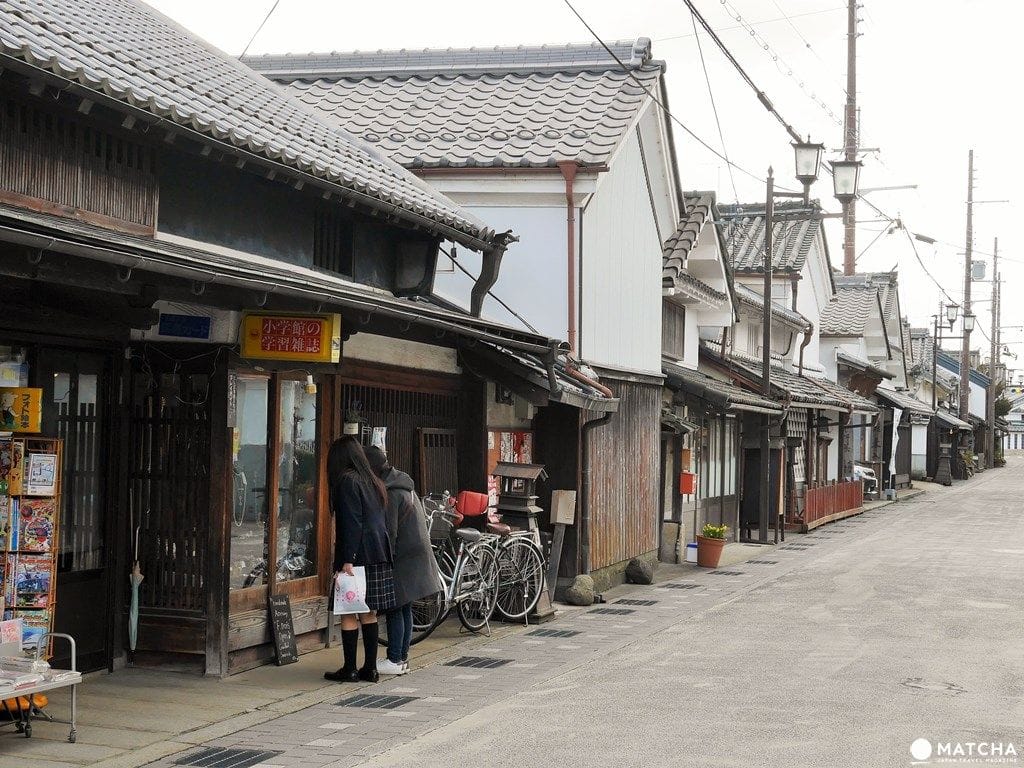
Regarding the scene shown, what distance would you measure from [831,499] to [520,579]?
2199 centimetres

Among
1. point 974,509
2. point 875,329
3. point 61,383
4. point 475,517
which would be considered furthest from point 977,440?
point 61,383

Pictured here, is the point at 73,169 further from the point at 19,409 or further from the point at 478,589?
the point at 478,589

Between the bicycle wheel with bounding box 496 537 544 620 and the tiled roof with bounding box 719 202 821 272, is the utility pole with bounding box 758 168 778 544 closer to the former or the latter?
the tiled roof with bounding box 719 202 821 272

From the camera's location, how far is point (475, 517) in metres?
15.0

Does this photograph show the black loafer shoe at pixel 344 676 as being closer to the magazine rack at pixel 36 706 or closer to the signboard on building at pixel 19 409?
the magazine rack at pixel 36 706

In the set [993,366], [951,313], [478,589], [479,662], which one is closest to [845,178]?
[478,589]

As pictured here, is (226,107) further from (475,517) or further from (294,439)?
(475,517)

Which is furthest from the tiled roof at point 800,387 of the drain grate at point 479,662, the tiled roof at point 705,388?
the drain grate at point 479,662

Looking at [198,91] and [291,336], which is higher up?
[198,91]

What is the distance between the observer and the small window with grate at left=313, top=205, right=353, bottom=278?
1257cm

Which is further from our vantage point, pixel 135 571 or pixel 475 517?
pixel 475 517

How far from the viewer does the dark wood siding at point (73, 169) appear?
8562mm

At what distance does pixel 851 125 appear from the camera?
3625 centimetres

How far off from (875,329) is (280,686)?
44.0m
